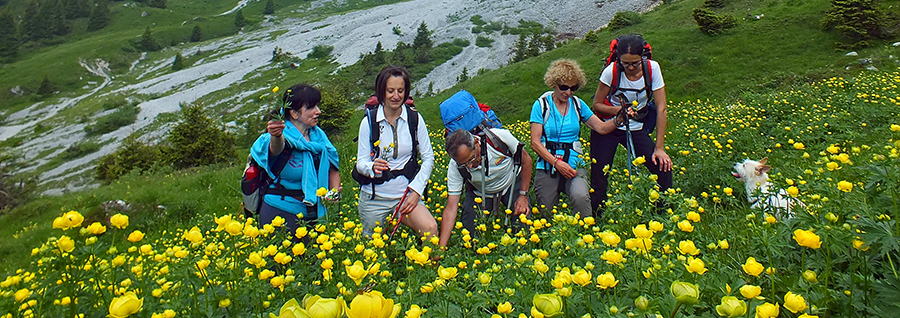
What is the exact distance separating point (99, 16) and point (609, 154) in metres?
139

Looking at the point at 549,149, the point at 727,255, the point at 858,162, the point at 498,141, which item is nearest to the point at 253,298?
the point at 727,255

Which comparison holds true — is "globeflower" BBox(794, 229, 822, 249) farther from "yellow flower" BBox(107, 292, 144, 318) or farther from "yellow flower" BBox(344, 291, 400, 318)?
"yellow flower" BBox(107, 292, 144, 318)

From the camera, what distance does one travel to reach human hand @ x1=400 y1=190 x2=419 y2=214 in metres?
3.60

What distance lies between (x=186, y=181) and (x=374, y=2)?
13545cm

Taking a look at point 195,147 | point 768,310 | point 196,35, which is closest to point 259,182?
point 768,310

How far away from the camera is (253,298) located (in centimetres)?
176

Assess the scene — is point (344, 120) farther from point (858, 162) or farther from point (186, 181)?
point (858, 162)

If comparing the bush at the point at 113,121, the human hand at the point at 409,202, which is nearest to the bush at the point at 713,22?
the human hand at the point at 409,202

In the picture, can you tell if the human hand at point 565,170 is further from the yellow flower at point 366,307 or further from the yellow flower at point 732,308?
the yellow flower at point 366,307

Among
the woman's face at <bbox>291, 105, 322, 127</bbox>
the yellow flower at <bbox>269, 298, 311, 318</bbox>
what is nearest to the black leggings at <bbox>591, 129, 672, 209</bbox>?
the woman's face at <bbox>291, 105, 322, 127</bbox>

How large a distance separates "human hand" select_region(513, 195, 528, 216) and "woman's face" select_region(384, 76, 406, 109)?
4.86ft

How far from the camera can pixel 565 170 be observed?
4.07 meters

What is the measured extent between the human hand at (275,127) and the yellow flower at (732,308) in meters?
3.04

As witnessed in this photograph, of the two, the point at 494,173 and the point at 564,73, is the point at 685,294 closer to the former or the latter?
the point at 494,173
